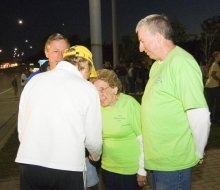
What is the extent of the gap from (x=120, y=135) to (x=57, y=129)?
3.10ft

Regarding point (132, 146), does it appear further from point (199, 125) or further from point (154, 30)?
point (154, 30)

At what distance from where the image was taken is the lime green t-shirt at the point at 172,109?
2160 millimetres

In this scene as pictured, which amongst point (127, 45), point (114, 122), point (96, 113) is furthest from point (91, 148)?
point (127, 45)

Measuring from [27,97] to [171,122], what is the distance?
1049mm

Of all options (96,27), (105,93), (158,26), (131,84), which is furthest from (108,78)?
(131,84)

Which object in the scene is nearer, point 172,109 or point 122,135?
point 172,109

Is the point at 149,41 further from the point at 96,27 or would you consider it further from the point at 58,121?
the point at 96,27

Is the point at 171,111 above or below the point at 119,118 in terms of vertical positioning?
above

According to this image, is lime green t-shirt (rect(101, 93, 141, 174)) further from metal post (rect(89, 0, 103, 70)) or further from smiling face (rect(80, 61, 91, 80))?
metal post (rect(89, 0, 103, 70))

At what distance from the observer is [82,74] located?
2.47 metres

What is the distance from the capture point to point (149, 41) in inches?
92.9

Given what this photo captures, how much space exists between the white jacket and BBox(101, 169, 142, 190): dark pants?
2.98 feet

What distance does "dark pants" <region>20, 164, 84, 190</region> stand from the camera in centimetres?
221

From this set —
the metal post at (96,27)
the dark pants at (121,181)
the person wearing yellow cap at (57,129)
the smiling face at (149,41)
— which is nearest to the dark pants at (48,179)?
the person wearing yellow cap at (57,129)
